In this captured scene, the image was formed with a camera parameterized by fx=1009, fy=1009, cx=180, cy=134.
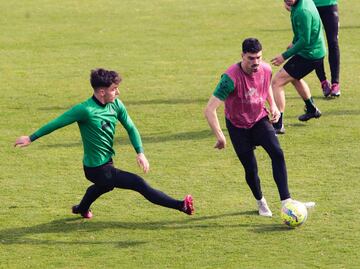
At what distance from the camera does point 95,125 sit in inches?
444

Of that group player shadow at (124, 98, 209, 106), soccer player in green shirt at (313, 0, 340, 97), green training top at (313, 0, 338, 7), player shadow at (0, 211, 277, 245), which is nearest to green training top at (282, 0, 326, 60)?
soccer player in green shirt at (313, 0, 340, 97)

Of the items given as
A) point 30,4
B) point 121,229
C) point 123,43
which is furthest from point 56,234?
point 30,4

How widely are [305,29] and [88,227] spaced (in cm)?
537

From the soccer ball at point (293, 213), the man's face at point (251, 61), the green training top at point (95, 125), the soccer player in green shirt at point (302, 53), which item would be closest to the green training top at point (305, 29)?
the soccer player in green shirt at point (302, 53)

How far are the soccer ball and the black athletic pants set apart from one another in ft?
0.76

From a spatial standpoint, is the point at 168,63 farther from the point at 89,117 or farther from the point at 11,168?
the point at 89,117

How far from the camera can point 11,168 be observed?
46.5 feet

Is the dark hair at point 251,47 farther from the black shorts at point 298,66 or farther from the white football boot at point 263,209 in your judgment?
the black shorts at point 298,66

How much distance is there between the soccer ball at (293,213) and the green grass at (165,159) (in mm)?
142

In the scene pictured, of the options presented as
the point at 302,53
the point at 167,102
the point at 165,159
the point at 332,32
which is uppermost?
the point at 302,53

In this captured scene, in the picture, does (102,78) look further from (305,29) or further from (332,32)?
(332,32)

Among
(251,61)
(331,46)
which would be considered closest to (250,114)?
(251,61)

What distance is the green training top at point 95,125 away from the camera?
11141 millimetres

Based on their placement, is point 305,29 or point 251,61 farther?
point 305,29
